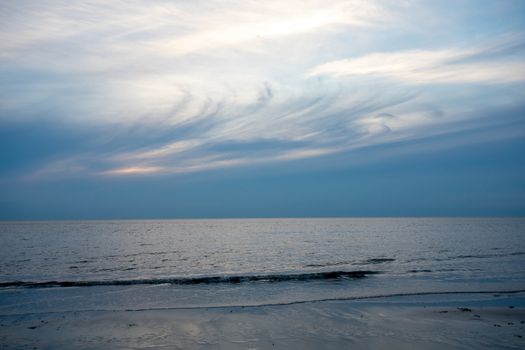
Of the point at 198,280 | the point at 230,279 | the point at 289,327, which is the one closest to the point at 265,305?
the point at 289,327

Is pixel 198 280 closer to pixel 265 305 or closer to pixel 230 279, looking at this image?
pixel 230 279

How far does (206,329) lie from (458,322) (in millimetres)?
10803

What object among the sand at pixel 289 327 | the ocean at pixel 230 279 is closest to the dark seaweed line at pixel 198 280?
the ocean at pixel 230 279

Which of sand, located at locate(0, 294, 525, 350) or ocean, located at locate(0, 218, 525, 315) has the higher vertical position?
sand, located at locate(0, 294, 525, 350)

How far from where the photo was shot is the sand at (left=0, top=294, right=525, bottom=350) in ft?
48.8

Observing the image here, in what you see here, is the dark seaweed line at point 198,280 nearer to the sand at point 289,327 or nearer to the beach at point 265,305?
the beach at point 265,305

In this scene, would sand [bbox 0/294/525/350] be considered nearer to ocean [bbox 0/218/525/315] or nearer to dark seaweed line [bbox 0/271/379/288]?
ocean [bbox 0/218/525/315]

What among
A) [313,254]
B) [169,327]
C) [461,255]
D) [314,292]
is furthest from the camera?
[313,254]

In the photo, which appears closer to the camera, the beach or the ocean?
the beach

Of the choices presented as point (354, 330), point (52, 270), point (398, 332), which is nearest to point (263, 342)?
point (354, 330)

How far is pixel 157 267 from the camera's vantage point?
133 feet

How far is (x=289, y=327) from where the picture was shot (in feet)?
56.0

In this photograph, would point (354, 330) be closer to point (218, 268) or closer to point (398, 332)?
point (398, 332)

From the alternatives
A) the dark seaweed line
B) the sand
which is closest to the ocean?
the dark seaweed line
